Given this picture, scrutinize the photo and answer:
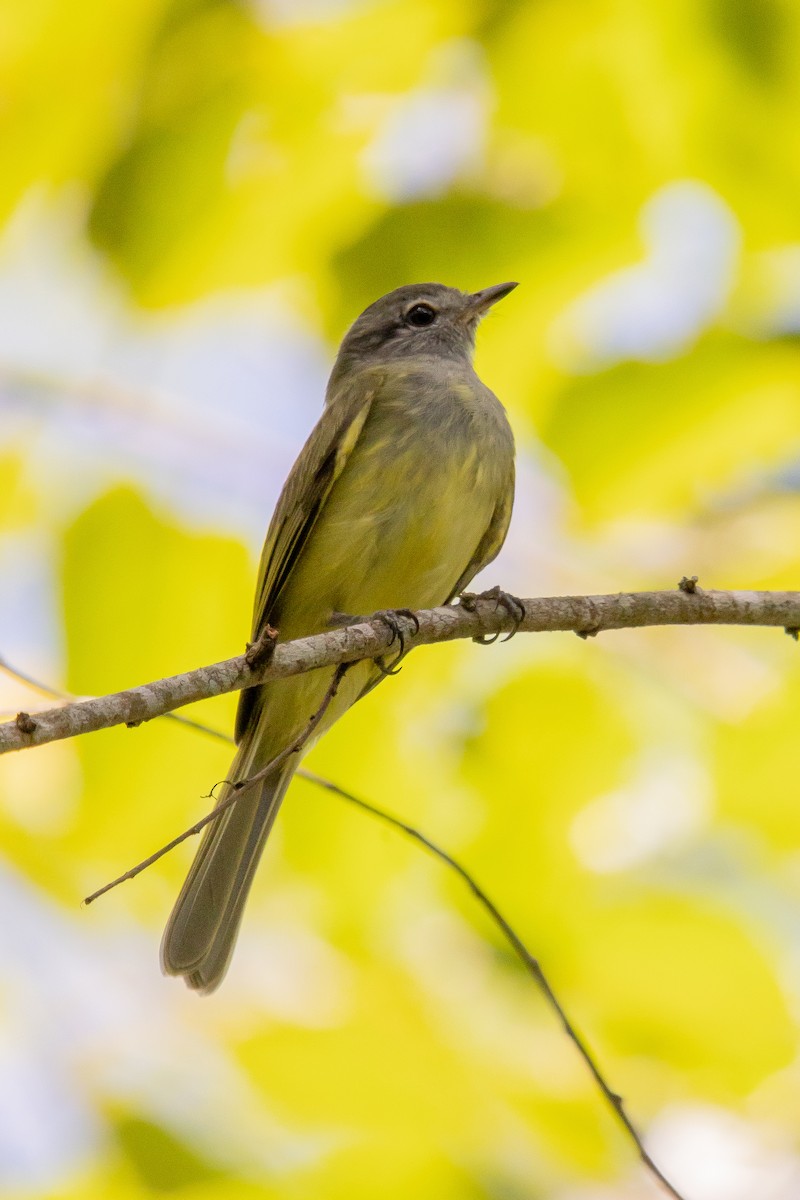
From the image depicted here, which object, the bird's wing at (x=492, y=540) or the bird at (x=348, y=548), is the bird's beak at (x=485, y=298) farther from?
the bird's wing at (x=492, y=540)

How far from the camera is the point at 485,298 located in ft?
17.1

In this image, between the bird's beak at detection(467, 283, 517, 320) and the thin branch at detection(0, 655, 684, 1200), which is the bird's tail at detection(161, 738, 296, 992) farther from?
the bird's beak at detection(467, 283, 517, 320)

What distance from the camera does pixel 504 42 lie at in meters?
4.66

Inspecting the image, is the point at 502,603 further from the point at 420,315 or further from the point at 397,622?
the point at 420,315

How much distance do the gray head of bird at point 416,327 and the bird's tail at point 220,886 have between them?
1.79m

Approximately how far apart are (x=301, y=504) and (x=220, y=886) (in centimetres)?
134

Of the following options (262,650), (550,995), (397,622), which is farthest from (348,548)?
(550,995)

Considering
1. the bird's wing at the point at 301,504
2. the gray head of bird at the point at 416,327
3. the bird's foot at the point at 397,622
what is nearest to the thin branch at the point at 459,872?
the bird's foot at the point at 397,622

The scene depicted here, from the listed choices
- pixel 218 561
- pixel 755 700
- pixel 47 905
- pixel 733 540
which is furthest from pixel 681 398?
pixel 47 905

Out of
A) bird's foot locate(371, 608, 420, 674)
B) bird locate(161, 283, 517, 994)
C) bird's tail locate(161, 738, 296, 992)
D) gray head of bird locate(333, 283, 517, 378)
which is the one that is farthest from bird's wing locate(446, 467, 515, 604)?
bird's foot locate(371, 608, 420, 674)

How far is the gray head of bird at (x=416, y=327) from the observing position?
18.6 ft

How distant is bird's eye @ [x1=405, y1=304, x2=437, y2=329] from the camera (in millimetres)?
5824

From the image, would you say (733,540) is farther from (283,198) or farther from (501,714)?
(283,198)

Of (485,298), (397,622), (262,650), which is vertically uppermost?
(485,298)
